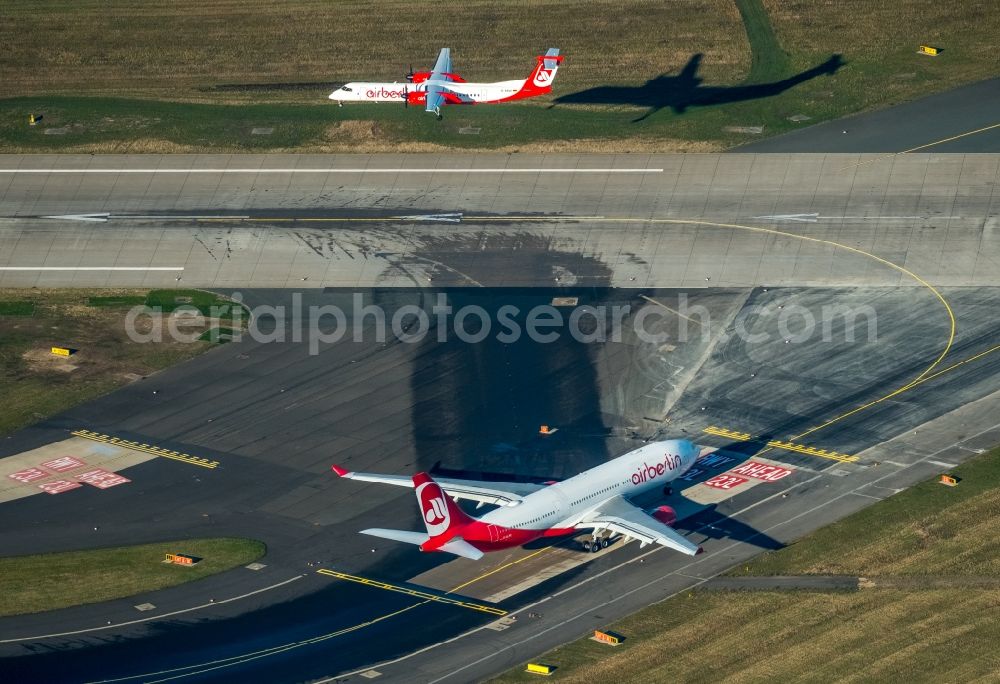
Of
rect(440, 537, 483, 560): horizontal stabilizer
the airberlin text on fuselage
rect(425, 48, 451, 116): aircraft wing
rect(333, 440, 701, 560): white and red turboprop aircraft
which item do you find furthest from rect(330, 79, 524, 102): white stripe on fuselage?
rect(440, 537, 483, 560): horizontal stabilizer

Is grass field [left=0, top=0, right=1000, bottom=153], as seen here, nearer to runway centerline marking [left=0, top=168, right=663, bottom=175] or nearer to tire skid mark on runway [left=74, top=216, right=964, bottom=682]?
runway centerline marking [left=0, top=168, right=663, bottom=175]

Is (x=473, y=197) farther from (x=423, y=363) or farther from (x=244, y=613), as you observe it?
(x=244, y=613)

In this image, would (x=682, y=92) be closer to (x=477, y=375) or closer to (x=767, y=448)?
(x=477, y=375)

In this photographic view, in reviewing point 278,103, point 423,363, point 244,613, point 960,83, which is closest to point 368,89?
point 278,103

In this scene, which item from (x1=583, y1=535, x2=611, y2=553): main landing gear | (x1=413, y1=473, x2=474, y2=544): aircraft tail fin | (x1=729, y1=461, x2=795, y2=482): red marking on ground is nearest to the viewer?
(x1=413, y1=473, x2=474, y2=544): aircraft tail fin

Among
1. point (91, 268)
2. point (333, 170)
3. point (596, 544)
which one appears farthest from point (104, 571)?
point (333, 170)
